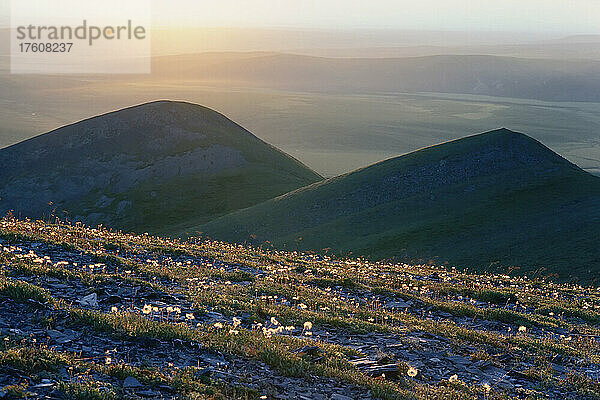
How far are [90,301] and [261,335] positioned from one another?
4.29m

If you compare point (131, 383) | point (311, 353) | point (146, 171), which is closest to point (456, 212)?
point (311, 353)

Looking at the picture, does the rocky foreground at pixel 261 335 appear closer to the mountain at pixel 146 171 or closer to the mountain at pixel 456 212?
the mountain at pixel 456 212

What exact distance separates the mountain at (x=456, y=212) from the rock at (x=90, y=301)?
1136 inches

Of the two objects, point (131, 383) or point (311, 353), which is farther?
point (311, 353)

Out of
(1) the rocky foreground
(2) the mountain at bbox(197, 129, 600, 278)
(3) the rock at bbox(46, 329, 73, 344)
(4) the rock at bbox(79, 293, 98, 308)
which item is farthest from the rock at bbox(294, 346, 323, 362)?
(2) the mountain at bbox(197, 129, 600, 278)

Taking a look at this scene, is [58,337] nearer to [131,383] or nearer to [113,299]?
[131,383]

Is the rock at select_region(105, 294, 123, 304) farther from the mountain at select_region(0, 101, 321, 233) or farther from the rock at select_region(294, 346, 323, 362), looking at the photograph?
the mountain at select_region(0, 101, 321, 233)

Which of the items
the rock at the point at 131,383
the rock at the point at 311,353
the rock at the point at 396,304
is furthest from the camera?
the rock at the point at 396,304

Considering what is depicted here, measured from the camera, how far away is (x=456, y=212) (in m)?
52.5

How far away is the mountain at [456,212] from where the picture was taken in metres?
39.9

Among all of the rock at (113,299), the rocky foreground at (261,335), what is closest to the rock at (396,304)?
the rocky foreground at (261,335)

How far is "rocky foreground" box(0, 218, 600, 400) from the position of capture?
29.2 ft

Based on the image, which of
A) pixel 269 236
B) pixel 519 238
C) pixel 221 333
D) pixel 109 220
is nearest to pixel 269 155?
pixel 109 220

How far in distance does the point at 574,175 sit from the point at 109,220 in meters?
68.0
